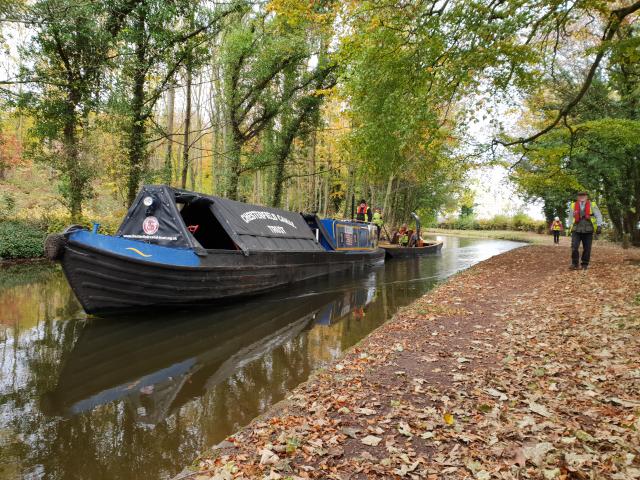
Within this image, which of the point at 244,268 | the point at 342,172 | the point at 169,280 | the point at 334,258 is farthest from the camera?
the point at 342,172

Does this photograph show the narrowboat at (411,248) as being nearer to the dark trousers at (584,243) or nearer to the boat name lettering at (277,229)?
the boat name lettering at (277,229)

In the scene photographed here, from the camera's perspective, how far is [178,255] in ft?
27.1

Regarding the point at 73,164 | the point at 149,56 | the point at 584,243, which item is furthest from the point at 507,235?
the point at 73,164

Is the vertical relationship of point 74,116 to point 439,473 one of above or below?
above

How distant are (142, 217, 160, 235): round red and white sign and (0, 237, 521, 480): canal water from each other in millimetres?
1936

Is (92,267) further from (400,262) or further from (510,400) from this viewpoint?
(400,262)

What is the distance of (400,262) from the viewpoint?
20875 millimetres

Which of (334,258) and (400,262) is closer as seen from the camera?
(334,258)

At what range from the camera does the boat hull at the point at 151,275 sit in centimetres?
743

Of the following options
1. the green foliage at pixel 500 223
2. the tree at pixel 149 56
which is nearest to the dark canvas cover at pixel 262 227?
the tree at pixel 149 56

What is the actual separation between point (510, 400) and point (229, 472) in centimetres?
252

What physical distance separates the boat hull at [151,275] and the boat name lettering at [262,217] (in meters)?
1.19

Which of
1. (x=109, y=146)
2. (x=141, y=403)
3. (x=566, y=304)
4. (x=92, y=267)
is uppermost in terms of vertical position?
(x=109, y=146)

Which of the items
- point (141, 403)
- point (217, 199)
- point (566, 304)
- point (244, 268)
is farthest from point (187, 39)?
point (566, 304)
